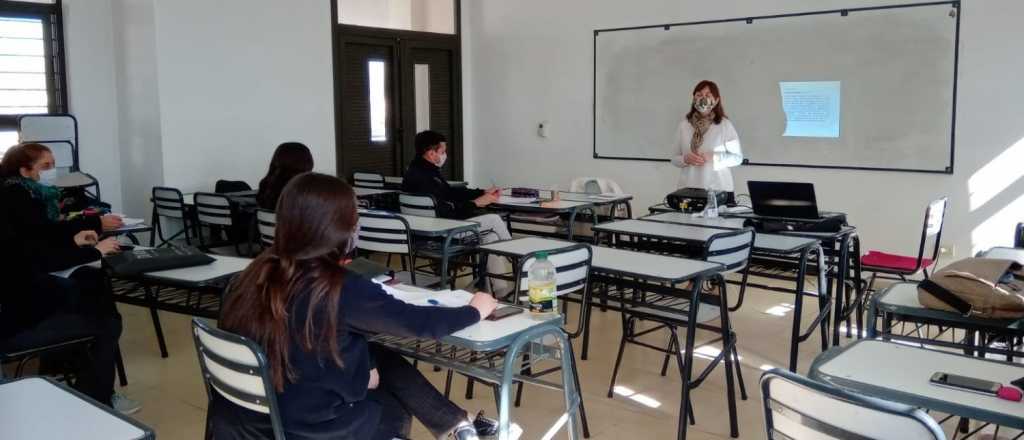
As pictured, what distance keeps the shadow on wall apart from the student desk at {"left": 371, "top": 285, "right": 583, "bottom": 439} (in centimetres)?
444

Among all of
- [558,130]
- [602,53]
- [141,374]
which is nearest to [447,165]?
[558,130]

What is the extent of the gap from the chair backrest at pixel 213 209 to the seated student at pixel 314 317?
399cm

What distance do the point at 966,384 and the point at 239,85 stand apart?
6.58 metres

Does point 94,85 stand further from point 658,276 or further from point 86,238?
point 658,276

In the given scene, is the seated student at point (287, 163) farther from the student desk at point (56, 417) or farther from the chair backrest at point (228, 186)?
the student desk at point (56, 417)

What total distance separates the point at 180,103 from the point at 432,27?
2995 millimetres

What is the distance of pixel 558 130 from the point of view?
853cm

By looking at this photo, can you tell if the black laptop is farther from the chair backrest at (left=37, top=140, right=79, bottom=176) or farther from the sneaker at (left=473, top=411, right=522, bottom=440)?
the chair backrest at (left=37, top=140, right=79, bottom=176)

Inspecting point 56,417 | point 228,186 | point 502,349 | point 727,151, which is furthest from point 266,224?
point 56,417

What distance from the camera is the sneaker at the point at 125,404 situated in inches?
145

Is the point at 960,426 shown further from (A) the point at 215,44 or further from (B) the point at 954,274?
(A) the point at 215,44

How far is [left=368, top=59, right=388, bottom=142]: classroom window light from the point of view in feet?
27.8

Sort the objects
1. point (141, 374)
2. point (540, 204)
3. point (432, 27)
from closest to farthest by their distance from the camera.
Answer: point (141, 374), point (540, 204), point (432, 27)

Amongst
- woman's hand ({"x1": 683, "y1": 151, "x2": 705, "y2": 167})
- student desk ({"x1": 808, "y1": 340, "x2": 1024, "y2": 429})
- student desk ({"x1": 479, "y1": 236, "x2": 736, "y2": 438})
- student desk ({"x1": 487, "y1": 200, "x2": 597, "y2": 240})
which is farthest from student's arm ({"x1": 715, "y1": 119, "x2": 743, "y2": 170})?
student desk ({"x1": 808, "y1": 340, "x2": 1024, "y2": 429})
